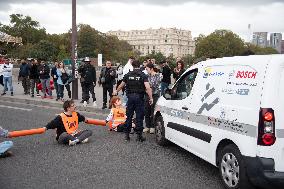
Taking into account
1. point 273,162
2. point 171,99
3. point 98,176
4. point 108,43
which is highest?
point 108,43

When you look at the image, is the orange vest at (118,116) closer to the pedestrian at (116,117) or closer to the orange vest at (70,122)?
the pedestrian at (116,117)

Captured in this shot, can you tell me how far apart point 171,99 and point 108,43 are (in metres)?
94.5

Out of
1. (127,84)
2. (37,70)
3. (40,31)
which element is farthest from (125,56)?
(127,84)

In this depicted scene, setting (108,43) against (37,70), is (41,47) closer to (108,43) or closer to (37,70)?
(108,43)

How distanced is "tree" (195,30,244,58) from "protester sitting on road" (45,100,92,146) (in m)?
98.3

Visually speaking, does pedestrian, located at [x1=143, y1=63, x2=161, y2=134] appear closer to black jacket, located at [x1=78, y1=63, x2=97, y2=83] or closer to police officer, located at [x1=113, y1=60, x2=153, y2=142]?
police officer, located at [x1=113, y1=60, x2=153, y2=142]

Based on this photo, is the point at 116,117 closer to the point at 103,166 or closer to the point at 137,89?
the point at 137,89

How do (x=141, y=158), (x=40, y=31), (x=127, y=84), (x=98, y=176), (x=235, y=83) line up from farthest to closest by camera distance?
(x=40, y=31), (x=127, y=84), (x=141, y=158), (x=98, y=176), (x=235, y=83)

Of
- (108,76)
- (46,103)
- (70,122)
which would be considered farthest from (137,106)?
(46,103)

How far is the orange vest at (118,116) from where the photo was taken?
32.8ft

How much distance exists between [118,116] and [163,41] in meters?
161

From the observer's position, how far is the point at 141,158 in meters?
7.29

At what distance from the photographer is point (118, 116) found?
1005 centimetres

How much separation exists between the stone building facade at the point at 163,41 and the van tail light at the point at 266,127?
158 meters
